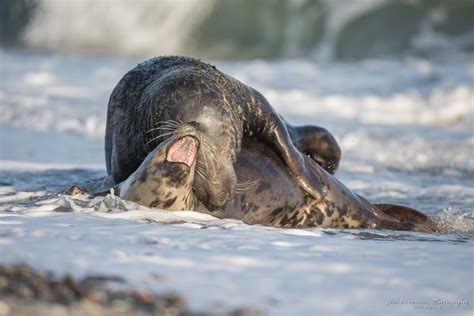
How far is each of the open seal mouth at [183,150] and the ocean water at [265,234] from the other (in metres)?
0.33

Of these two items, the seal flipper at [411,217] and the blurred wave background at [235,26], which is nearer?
the seal flipper at [411,217]

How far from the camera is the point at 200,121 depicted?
15.6ft

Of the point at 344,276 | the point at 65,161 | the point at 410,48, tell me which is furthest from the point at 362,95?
the point at 344,276

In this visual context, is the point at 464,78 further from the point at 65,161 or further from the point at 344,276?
the point at 344,276

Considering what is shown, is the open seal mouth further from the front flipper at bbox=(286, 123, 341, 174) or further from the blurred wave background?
the blurred wave background

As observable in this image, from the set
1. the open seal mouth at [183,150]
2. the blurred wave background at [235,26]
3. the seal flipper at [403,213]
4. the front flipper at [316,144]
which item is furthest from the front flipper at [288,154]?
the blurred wave background at [235,26]

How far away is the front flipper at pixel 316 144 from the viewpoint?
607 centimetres

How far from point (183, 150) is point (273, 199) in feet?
3.01

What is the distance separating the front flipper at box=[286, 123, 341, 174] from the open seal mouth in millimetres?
1752

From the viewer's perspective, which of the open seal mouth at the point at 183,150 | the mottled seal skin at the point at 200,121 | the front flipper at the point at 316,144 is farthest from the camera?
the front flipper at the point at 316,144

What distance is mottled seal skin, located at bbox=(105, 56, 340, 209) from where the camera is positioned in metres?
4.74

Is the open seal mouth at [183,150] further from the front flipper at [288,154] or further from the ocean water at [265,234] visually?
the front flipper at [288,154]

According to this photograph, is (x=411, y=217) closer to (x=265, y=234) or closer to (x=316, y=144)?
(x=316, y=144)

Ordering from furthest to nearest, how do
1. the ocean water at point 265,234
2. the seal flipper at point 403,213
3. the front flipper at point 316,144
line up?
the front flipper at point 316,144 < the seal flipper at point 403,213 < the ocean water at point 265,234
